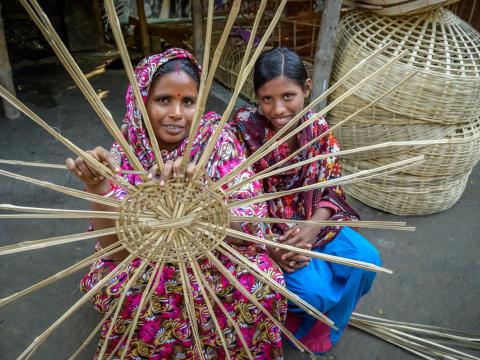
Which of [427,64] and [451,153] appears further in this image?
[451,153]

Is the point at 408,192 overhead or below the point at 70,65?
below

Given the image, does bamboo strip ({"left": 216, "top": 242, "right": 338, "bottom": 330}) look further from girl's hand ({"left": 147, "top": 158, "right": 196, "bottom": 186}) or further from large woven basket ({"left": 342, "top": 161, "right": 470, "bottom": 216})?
large woven basket ({"left": 342, "top": 161, "right": 470, "bottom": 216})

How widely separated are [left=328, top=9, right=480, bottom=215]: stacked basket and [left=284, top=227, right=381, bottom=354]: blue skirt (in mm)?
958

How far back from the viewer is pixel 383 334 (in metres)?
1.87

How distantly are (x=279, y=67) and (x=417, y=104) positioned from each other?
113 cm

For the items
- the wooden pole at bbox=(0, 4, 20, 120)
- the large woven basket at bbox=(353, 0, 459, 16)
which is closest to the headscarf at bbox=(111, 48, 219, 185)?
the large woven basket at bbox=(353, 0, 459, 16)

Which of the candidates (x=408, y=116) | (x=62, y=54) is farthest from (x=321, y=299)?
(x=408, y=116)

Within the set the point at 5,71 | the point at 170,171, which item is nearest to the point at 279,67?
the point at 170,171

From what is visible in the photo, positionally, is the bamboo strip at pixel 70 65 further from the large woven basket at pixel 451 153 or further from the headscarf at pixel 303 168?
the large woven basket at pixel 451 153

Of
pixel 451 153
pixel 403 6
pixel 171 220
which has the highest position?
pixel 403 6

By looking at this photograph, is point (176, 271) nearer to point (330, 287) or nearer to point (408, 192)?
point (330, 287)

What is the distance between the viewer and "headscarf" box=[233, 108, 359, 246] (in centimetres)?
170

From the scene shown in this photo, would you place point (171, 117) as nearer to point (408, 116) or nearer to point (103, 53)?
point (408, 116)

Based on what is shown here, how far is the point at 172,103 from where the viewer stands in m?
1.37
